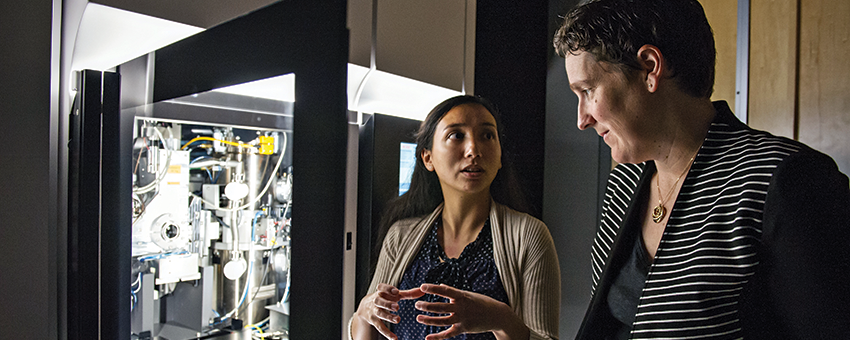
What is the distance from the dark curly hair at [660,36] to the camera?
31.1 inches

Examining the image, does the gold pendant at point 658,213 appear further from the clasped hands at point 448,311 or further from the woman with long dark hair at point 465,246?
the clasped hands at point 448,311

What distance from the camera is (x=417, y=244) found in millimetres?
1085

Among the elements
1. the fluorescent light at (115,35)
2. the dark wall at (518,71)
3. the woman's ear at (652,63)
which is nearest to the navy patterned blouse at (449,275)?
the woman's ear at (652,63)

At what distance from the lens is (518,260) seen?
3.40 ft

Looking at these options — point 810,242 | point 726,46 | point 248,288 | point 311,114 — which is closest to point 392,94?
point 248,288

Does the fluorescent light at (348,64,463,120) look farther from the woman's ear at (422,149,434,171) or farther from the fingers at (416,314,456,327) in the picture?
the fingers at (416,314,456,327)

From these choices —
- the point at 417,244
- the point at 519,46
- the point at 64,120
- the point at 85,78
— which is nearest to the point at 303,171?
the point at 85,78

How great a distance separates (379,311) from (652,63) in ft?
2.29

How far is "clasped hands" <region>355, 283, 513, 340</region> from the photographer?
95 cm

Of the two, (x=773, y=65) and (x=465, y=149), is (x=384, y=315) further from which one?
(x=773, y=65)

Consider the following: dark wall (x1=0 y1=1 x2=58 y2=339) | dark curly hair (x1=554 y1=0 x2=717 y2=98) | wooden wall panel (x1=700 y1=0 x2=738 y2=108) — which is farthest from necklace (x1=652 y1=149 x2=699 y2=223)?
dark wall (x1=0 y1=1 x2=58 y2=339)

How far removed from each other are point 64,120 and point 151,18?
31 cm

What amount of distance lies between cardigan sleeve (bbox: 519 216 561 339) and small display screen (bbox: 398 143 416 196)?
0.30 m

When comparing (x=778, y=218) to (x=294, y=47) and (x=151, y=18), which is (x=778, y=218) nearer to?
(x=294, y=47)
